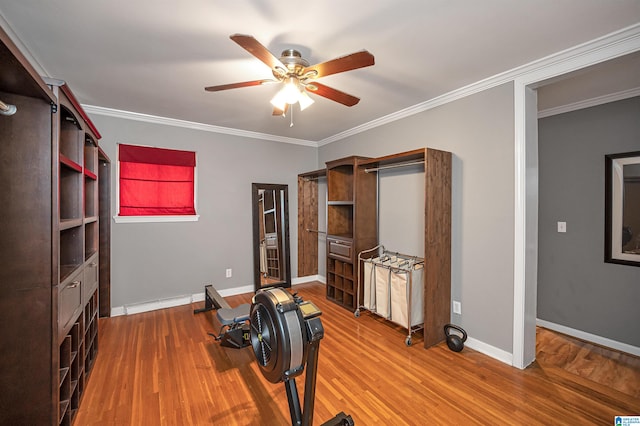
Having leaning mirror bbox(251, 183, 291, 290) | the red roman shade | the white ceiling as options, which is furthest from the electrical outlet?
the red roman shade

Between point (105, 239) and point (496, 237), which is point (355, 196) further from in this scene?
point (105, 239)

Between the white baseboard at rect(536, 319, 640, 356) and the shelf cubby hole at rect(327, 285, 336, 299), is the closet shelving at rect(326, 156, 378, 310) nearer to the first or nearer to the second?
the shelf cubby hole at rect(327, 285, 336, 299)

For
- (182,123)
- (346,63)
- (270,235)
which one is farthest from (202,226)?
(346,63)

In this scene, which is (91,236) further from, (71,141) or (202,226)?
(202,226)

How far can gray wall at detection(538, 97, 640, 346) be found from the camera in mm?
2738

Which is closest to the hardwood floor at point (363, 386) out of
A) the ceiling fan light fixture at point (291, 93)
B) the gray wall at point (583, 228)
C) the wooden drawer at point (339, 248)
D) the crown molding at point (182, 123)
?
the gray wall at point (583, 228)

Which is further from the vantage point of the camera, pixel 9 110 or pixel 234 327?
pixel 234 327

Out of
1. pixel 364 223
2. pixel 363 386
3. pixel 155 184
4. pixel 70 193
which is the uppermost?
pixel 155 184

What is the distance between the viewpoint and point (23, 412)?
1.34m

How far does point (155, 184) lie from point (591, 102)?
4.98 metres

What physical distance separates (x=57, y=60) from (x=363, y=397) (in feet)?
11.2

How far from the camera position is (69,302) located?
169 centimetres

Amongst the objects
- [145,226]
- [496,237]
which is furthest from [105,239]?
[496,237]

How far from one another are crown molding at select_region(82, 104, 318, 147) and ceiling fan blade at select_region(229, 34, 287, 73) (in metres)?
2.45
